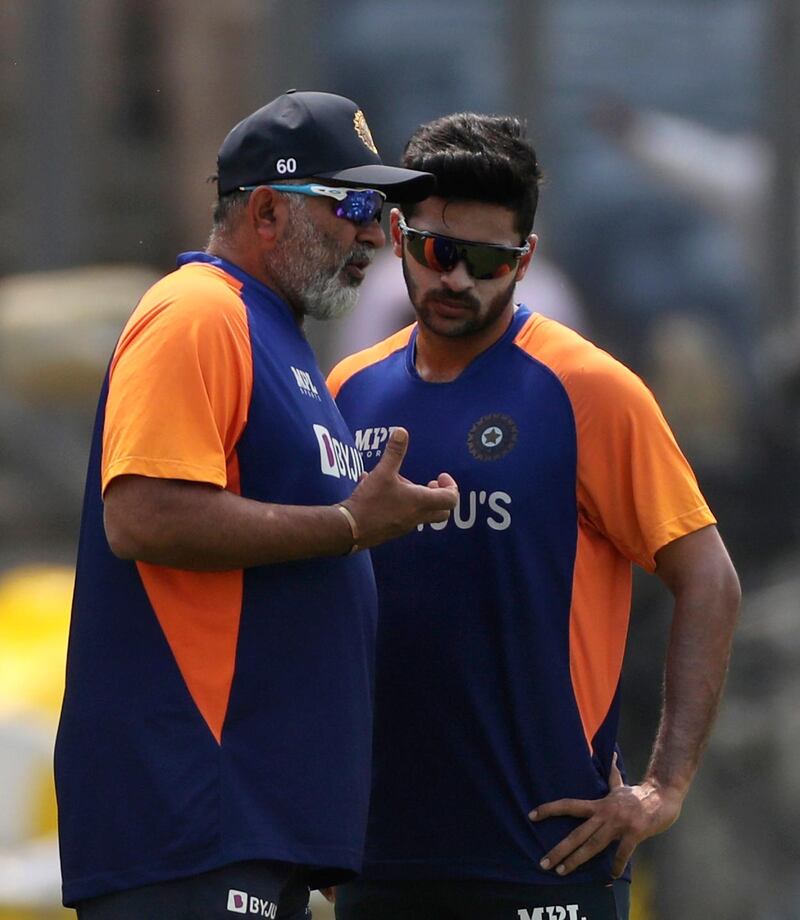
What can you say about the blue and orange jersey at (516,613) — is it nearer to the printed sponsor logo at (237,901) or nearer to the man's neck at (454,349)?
the man's neck at (454,349)

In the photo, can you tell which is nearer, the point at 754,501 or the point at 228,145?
the point at 228,145

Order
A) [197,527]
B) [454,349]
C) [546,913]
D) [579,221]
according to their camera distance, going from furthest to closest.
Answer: [579,221] < [454,349] < [546,913] < [197,527]

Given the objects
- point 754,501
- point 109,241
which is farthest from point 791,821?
point 109,241

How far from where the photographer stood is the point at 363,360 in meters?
3.76

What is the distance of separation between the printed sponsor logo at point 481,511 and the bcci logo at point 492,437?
0.07 m

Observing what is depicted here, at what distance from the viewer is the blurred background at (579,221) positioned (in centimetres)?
768

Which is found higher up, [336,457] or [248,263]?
[248,263]

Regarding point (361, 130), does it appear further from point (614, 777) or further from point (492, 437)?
point (614, 777)

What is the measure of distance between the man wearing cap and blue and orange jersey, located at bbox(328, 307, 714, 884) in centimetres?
30

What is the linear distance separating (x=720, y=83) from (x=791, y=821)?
3171 mm

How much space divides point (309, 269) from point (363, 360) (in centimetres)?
55

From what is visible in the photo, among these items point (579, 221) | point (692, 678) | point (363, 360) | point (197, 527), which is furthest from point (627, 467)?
point (579, 221)

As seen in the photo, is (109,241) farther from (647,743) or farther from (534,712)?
(534,712)

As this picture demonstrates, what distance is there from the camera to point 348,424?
3635 mm
